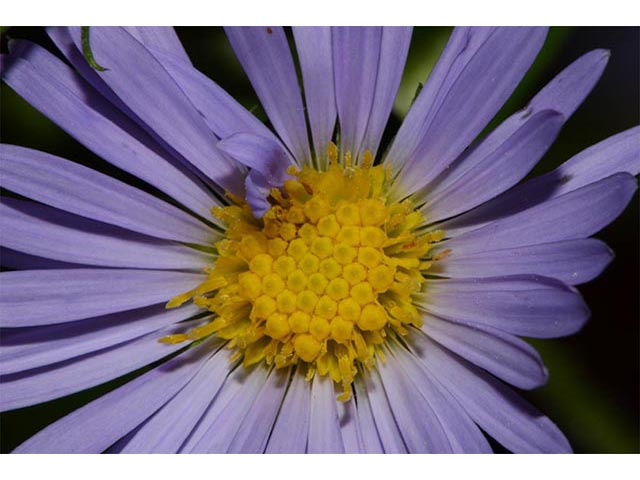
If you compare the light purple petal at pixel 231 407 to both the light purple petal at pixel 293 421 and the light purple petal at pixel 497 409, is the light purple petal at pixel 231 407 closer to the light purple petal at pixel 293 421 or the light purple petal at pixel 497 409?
the light purple petal at pixel 293 421

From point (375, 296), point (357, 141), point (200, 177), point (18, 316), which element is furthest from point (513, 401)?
point (18, 316)

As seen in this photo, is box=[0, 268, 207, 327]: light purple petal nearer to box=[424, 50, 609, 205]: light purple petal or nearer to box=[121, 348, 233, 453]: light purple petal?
box=[121, 348, 233, 453]: light purple petal

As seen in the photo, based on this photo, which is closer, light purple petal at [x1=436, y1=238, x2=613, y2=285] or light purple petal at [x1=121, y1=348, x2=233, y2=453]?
light purple petal at [x1=436, y1=238, x2=613, y2=285]

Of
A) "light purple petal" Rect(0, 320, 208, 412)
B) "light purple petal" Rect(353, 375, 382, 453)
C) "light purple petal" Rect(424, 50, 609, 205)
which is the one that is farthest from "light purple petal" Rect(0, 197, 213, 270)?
"light purple petal" Rect(424, 50, 609, 205)

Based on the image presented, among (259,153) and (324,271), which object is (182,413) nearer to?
(324,271)

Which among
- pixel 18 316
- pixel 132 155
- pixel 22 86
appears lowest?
pixel 18 316

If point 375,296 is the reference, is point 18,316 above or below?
above

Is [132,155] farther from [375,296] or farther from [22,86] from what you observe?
[375,296]
